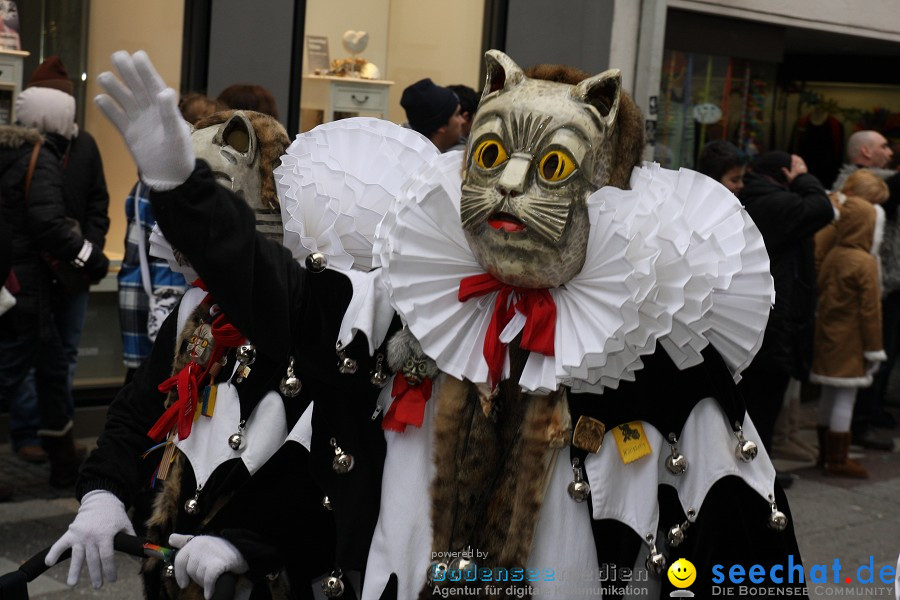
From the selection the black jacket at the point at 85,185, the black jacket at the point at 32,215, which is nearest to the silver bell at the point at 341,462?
the black jacket at the point at 32,215

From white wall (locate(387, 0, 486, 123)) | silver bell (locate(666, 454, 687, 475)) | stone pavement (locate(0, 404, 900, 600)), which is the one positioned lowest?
stone pavement (locate(0, 404, 900, 600))

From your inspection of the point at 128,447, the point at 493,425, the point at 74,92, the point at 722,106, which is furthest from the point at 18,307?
the point at 722,106

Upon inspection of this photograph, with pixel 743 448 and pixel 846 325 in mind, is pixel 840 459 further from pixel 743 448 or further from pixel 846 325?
pixel 743 448

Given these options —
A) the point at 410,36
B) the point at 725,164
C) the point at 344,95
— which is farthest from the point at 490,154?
the point at 410,36

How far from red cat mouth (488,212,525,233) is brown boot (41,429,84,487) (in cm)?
427

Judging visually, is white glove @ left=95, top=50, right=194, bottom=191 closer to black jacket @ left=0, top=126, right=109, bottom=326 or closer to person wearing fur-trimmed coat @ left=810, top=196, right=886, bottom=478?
black jacket @ left=0, top=126, right=109, bottom=326

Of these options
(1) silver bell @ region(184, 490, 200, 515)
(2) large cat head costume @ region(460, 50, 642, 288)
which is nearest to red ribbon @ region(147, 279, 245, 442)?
(1) silver bell @ region(184, 490, 200, 515)

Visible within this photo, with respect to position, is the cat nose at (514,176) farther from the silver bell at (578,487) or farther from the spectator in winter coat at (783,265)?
the spectator in winter coat at (783,265)

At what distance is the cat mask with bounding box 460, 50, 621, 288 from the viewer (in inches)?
93.3

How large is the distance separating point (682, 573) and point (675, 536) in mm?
84

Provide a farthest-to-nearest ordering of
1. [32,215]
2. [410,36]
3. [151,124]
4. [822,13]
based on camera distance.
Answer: [822,13]
[410,36]
[32,215]
[151,124]

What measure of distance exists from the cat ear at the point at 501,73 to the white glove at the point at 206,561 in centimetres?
111

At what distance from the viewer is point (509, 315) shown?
251 centimetres

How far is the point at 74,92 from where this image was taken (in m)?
7.16
